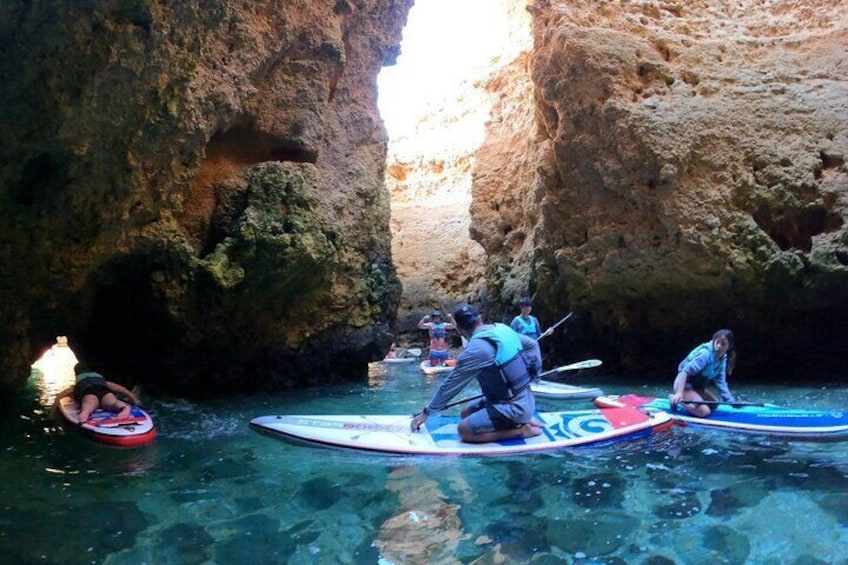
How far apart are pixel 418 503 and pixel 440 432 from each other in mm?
1595

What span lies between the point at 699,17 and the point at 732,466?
7.92m

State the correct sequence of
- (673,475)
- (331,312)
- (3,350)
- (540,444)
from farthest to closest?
(331,312) < (3,350) < (540,444) < (673,475)

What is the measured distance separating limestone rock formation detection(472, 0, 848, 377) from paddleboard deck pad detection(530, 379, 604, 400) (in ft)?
5.92

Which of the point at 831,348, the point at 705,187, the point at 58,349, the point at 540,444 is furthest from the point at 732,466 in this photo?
the point at 58,349

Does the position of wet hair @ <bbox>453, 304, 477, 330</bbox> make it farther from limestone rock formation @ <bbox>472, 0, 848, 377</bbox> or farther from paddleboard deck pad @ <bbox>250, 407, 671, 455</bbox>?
limestone rock formation @ <bbox>472, 0, 848, 377</bbox>

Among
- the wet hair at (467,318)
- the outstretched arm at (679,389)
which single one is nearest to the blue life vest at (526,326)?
the outstretched arm at (679,389)

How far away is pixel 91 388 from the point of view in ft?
22.7

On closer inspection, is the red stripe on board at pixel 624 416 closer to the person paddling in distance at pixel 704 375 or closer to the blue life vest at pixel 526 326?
the person paddling in distance at pixel 704 375

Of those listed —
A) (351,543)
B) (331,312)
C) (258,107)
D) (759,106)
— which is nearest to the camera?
(351,543)

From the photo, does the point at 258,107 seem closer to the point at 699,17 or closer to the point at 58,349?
the point at 699,17

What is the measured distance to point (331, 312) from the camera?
10070mm

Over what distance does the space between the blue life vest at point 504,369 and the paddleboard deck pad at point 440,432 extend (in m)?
0.41

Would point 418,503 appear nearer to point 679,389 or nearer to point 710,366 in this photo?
point 679,389

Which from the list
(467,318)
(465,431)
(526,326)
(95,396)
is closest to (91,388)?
(95,396)
